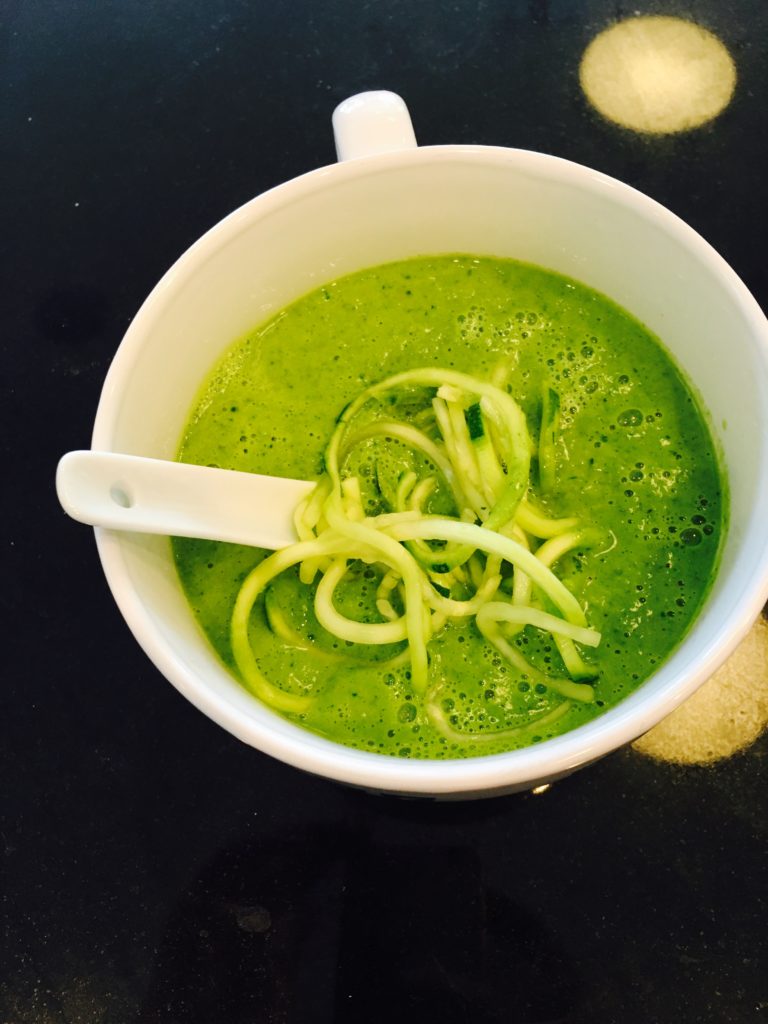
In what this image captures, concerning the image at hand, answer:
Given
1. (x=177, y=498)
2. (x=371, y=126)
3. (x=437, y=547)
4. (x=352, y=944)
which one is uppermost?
(x=371, y=126)

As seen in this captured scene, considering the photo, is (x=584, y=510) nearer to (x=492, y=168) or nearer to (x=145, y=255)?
(x=492, y=168)

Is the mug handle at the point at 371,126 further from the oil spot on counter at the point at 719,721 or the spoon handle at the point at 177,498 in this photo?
the oil spot on counter at the point at 719,721

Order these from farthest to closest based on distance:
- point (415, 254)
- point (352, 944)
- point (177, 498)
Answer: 1. point (415, 254)
2. point (352, 944)
3. point (177, 498)

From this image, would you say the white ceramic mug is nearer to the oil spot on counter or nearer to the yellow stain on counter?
the oil spot on counter

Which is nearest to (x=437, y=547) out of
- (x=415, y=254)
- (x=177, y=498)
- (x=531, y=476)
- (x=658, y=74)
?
(x=531, y=476)

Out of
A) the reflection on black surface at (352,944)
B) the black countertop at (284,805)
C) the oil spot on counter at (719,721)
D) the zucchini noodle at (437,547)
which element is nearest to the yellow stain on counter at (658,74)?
the black countertop at (284,805)

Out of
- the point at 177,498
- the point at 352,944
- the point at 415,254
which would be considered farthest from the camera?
the point at 415,254

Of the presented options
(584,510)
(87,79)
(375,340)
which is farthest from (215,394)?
(87,79)

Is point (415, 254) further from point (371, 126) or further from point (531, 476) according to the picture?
point (531, 476)
